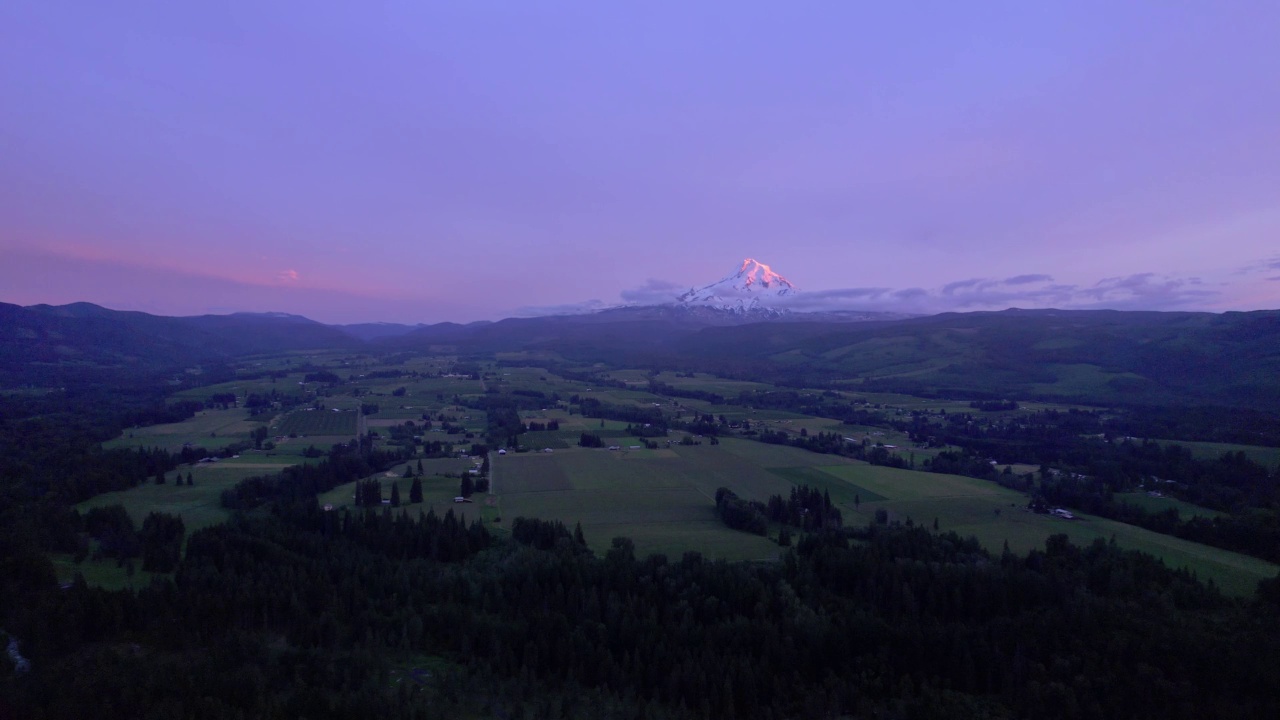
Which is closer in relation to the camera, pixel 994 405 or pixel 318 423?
pixel 318 423

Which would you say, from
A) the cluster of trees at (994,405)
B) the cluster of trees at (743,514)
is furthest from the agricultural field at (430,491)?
the cluster of trees at (994,405)

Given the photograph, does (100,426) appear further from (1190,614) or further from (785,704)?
(1190,614)

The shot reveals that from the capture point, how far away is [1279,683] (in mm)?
20078

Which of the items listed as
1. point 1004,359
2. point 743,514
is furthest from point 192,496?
point 1004,359

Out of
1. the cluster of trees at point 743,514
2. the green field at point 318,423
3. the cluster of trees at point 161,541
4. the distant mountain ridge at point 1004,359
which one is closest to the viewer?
the cluster of trees at point 161,541

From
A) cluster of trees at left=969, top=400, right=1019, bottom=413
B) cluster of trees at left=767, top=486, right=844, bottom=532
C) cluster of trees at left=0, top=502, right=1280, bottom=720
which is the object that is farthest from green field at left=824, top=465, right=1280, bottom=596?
cluster of trees at left=969, top=400, right=1019, bottom=413

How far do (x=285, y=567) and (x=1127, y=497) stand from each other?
55.8m

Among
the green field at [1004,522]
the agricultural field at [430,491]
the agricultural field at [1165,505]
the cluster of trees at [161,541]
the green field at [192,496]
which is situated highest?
the cluster of trees at [161,541]

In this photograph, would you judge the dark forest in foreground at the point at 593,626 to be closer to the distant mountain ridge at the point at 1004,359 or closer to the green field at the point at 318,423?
the green field at the point at 318,423

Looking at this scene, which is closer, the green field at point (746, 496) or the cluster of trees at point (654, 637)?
the cluster of trees at point (654, 637)

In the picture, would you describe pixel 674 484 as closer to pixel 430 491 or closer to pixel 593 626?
pixel 430 491

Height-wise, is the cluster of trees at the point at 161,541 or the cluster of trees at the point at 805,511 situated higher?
the cluster of trees at the point at 161,541

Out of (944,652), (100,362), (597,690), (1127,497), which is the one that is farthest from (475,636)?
(100,362)

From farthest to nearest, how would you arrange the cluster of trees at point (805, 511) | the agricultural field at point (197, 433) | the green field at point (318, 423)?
1. the green field at point (318, 423)
2. the agricultural field at point (197, 433)
3. the cluster of trees at point (805, 511)
